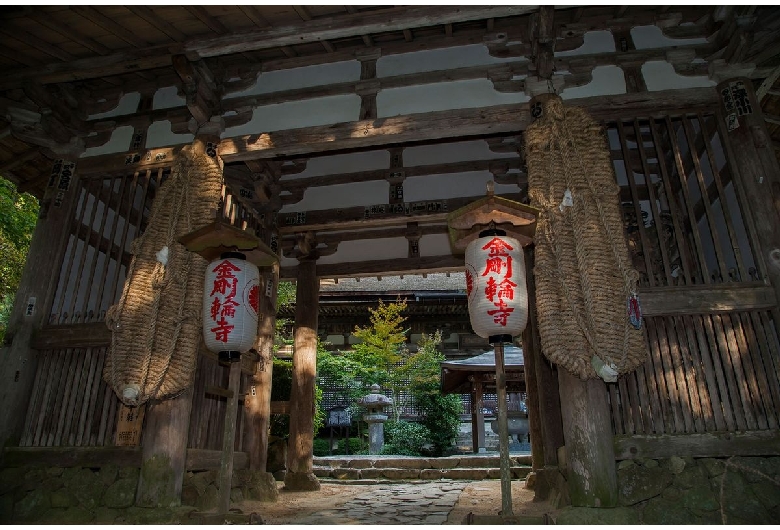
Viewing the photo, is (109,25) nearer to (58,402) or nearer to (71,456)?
(58,402)

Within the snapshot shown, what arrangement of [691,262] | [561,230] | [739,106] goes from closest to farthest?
[561,230], [739,106], [691,262]

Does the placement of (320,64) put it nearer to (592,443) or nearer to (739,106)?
(739,106)

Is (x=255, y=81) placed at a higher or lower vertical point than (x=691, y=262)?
higher

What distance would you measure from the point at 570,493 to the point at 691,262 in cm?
418

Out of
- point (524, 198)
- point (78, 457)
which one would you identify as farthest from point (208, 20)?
point (524, 198)

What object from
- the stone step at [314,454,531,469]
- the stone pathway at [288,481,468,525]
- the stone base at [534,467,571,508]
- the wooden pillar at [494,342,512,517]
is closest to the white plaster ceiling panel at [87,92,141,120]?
the stone pathway at [288,481,468,525]

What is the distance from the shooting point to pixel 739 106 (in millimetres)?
5562

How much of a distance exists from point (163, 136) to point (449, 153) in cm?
450

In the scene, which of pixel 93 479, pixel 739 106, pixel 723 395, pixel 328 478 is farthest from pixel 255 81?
pixel 328 478

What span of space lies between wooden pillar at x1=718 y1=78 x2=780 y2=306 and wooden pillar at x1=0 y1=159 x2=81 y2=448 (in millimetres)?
7914

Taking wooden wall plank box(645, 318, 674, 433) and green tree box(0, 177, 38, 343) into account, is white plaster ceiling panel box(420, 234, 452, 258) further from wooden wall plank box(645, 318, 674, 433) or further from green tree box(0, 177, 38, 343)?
green tree box(0, 177, 38, 343)

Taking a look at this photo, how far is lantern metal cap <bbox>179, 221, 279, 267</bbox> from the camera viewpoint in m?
4.80

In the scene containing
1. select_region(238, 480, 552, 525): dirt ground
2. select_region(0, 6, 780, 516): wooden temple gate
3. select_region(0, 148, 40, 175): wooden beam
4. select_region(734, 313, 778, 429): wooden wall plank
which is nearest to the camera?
select_region(734, 313, 778, 429): wooden wall plank

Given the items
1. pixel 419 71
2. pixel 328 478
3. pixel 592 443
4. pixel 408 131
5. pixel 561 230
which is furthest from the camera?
pixel 328 478
